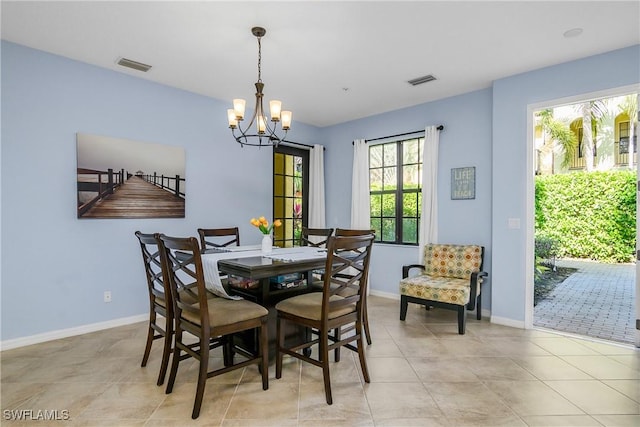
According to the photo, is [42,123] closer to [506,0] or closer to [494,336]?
[506,0]

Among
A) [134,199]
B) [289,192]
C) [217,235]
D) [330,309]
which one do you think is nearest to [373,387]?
[330,309]

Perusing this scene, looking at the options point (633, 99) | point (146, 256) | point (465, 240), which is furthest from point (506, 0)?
point (633, 99)

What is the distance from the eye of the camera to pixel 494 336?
3236mm

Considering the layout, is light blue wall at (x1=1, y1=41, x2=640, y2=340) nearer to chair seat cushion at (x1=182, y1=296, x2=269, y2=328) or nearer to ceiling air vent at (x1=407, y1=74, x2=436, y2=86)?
ceiling air vent at (x1=407, y1=74, x2=436, y2=86)

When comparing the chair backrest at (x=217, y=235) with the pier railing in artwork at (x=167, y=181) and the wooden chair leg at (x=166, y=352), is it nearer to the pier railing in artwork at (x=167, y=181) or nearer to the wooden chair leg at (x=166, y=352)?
the pier railing in artwork at (x=167, y=181)

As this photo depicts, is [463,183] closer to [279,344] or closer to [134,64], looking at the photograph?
[279,344]

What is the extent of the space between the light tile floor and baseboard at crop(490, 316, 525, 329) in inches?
14.0

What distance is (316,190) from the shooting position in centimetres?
543

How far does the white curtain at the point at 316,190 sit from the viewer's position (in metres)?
5.43

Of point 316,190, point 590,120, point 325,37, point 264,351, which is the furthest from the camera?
point 590,120

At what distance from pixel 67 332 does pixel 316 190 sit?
3.58 metres

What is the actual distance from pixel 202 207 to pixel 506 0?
11.6ft

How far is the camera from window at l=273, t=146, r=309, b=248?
201 inches

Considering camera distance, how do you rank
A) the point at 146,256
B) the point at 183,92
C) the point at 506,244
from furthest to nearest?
the point at 183,92 → the point at 506,244 → the point at 146,256
